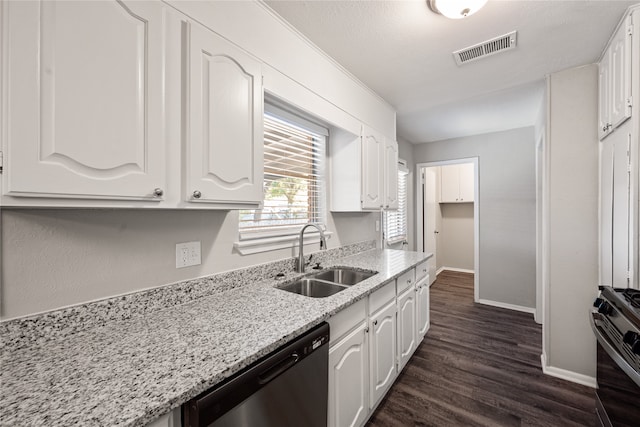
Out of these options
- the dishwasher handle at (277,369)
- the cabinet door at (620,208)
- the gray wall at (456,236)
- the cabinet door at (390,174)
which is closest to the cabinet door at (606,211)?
the cabinet door at (620,208)

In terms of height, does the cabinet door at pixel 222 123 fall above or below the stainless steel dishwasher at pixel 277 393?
above

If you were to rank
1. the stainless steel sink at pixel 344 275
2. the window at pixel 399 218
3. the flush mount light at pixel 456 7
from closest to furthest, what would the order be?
1. the flush mount light at pixel 456 7
2. the stainless steel sink at pixel 344 275
3. the window at pixel 399 218

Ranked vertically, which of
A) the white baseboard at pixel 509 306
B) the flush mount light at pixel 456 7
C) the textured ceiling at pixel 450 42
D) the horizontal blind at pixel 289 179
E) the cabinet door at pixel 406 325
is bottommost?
the white baseboard at pixel 509 306

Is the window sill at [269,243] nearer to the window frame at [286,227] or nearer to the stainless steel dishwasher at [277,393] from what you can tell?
the window frame at [286,227]

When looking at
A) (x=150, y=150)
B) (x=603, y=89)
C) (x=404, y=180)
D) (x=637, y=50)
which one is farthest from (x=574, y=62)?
(x=150, y=150)

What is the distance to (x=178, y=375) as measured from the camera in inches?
29.8

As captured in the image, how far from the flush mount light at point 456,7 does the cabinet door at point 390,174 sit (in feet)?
4.26

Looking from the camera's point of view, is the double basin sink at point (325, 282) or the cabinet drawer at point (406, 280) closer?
the double basin sink at point (325, 282)

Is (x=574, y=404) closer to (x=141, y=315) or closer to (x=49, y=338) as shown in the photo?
(x=141, y=315)

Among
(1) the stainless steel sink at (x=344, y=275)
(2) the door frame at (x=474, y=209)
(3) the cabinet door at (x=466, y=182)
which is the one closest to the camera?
(1) the stainless steel sink at (x=344, y=275)

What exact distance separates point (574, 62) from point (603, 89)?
32 cm

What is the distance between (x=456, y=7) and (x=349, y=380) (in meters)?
2.07

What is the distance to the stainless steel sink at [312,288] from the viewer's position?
5.80ft

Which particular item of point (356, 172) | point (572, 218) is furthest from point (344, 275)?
point (572, 218)
